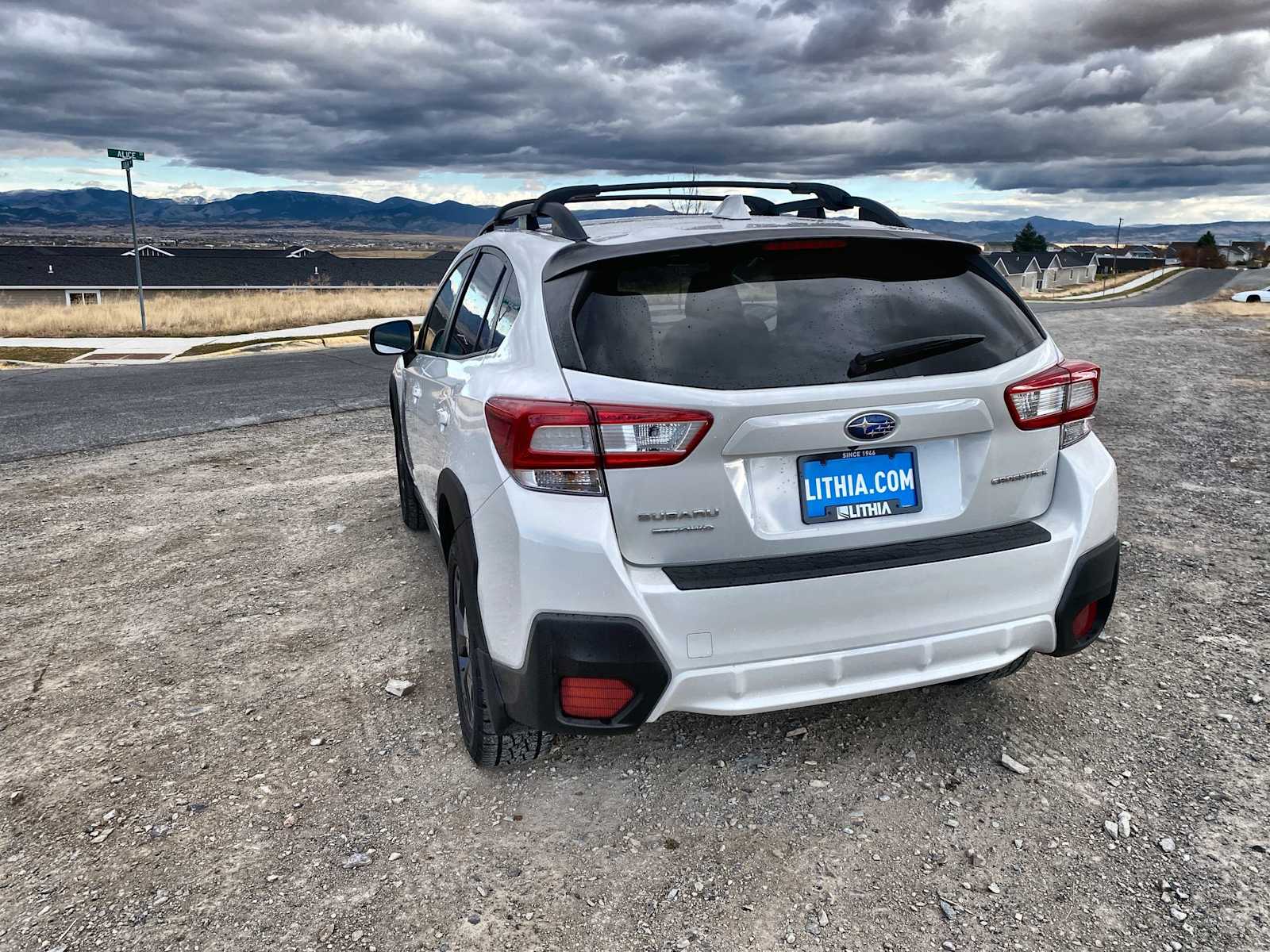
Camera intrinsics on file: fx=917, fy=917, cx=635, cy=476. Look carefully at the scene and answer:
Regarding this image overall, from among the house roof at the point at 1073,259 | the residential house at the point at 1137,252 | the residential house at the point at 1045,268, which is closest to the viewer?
the residential house at the point at 1045,268

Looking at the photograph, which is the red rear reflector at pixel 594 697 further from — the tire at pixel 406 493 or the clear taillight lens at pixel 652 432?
the tire at pixel 406 493

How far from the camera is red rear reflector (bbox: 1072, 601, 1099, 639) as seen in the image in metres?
2.87

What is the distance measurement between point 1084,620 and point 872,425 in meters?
1.07

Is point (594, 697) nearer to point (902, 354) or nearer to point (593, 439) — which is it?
point (593, 439)

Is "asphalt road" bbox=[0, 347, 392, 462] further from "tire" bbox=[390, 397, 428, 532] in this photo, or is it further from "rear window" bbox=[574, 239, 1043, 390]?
"rear window" bbox=[574, 239, 1043, 390]

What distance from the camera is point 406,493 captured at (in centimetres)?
545

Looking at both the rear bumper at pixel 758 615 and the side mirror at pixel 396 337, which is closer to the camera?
the rear bumper at pixel 758 615

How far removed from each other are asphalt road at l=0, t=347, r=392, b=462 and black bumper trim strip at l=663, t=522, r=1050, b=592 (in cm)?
781

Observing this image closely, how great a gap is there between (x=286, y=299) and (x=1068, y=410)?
33257 mm

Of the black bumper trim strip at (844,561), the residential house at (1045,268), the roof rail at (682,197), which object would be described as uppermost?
the residential house at (1045,268)

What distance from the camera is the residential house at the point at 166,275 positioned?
60.3 m

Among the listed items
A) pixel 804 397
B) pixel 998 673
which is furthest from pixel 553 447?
pixel 998 673

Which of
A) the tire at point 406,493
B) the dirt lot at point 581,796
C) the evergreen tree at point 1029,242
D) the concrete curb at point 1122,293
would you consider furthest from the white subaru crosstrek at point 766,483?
the evergreen tree at point 1029,242

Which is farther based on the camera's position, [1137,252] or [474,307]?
[1137,252]
